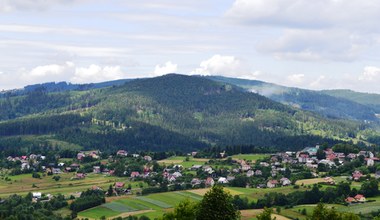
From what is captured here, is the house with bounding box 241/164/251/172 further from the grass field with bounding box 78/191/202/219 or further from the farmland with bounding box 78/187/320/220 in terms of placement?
the grass field with bounding box 78/191/202/219

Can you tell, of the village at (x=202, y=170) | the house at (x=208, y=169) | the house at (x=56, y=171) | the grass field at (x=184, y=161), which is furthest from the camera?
the grass field at (x=184, y=161)

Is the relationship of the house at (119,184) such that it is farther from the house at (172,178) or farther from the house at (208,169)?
the house at (208,169)

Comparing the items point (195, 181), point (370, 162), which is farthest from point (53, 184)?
point (370, 162)

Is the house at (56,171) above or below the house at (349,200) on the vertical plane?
below

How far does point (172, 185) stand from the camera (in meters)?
144

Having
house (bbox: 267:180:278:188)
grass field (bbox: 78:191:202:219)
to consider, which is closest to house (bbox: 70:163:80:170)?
grass field (bbox: 78:191:202:219)

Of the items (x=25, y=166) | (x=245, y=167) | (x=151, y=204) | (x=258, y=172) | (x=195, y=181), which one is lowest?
(x=151, y=204)

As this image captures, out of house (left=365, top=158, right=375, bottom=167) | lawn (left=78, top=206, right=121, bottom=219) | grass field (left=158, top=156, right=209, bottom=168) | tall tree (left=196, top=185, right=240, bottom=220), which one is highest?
tall tree (left=196, top=185, right=240, bottom=220)

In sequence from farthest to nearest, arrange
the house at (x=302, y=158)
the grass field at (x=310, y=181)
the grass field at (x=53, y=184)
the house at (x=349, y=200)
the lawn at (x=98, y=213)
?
the house at (x=302, y=158), the grass field at (x=53, y=184), the grass field at (x=310, y=181), the house at (x=349, y=200), the lawn at (x=98, y=213)

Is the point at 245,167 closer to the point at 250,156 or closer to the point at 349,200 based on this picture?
the point at 250,156

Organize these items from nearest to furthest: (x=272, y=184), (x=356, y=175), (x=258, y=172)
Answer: (x=356, y=175)
(x=272, y=184)
(x=258, y=172)

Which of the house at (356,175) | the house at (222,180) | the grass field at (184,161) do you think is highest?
the house at (356,175)

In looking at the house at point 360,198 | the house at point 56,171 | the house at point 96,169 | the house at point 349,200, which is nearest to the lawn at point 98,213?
the house at point 349,200

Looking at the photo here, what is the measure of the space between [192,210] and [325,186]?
247 ft
